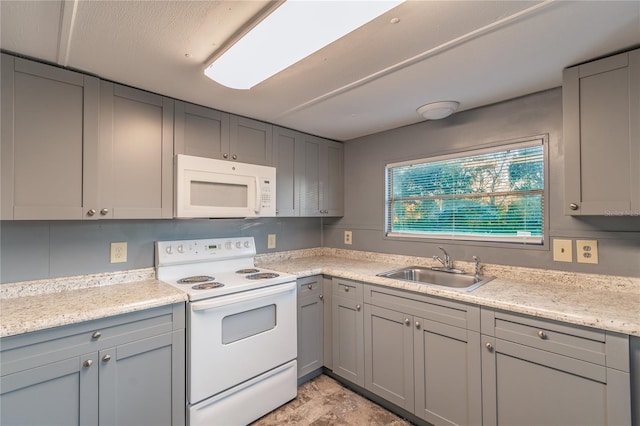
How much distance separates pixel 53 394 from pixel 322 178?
2388 millimetres

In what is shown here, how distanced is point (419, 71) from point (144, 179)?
5.81 ft

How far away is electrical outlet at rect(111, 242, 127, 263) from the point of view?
6.45 ft

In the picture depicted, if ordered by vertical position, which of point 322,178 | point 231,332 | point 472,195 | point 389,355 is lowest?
point 389,355

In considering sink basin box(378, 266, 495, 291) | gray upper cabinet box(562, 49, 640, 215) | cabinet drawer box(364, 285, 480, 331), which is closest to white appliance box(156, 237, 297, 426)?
cabinet drawer box(364, 285, 480, 331)

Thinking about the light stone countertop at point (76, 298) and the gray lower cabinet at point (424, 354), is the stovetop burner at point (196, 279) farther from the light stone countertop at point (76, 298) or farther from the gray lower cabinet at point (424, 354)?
the gray lower cabinet at point (424, 354)

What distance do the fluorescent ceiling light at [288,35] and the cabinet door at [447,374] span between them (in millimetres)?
1626

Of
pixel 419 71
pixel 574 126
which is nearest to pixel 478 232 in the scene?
pixel 574 126

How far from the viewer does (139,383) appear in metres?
1.57

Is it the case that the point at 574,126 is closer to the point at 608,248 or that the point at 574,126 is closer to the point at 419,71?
the point at 608,248

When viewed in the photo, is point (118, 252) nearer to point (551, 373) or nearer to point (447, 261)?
point (447, 261)

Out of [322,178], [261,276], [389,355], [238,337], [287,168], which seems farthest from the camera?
[322,178]

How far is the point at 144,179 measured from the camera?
75.6 inches

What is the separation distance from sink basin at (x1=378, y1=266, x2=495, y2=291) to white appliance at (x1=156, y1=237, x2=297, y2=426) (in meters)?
0.83

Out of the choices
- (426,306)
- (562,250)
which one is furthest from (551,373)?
(562,250)
